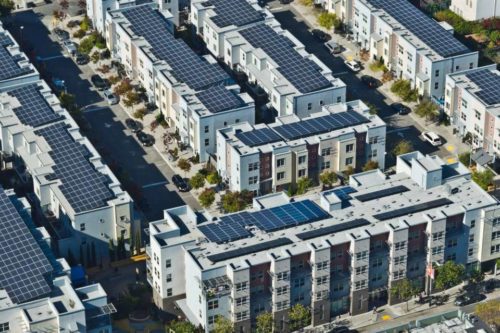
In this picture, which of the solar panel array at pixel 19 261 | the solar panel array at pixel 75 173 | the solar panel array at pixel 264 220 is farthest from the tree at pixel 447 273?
the solar panel array at pixel 19 261

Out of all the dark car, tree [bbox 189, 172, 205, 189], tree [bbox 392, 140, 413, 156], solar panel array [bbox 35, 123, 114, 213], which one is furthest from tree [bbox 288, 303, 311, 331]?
tree [bbox 392, 140, 413, 156]

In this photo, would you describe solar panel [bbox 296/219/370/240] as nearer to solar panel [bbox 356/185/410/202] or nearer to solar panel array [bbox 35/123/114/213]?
solar panel [bbox 356/185/410/202]

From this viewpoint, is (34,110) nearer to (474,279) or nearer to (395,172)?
(395,172)

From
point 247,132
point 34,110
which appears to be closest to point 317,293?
point 247,132

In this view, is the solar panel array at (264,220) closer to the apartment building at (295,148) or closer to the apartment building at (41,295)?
the apartment building at (41,295)

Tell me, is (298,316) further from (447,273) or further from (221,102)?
(221,102)

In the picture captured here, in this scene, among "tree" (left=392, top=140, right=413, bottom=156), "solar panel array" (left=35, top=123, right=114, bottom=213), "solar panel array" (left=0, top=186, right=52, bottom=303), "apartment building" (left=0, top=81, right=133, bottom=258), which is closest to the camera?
"solar panel array" (left=0, top=186, right=52, bottom=303)

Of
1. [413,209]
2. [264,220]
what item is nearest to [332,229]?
[264,220]
